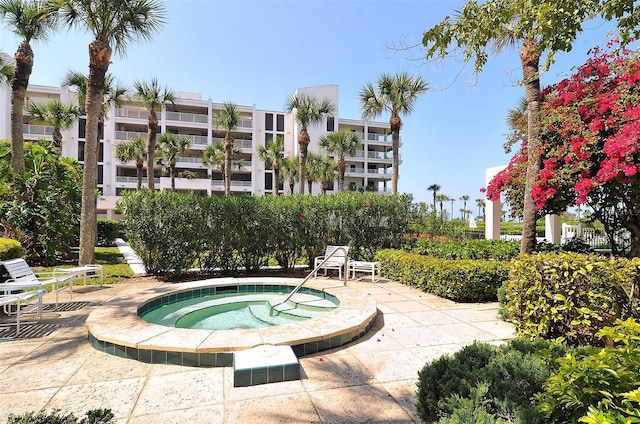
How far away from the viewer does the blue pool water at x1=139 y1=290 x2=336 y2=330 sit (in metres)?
5.84

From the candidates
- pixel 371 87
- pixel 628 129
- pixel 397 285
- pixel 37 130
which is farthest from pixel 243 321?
pixel 37 130

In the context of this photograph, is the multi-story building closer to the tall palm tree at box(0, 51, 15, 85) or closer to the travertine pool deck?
the tall palm tree at box(0, 51, 15, 85)

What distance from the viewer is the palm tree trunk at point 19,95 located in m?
10.5

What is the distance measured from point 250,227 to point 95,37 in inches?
264

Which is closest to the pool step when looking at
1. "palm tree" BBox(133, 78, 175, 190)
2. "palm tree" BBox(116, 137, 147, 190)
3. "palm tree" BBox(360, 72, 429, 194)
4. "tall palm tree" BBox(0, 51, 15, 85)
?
"palm tree" BBox(360, 72, 429, 194)

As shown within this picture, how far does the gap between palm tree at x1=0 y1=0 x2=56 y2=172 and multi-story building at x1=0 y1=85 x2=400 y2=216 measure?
19623 millimetres

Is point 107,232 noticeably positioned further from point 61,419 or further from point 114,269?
point 61,419

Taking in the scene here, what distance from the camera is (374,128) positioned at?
1944 inches

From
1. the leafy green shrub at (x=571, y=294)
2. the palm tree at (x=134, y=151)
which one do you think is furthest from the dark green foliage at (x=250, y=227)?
the palm tree at (x=134, y=151)

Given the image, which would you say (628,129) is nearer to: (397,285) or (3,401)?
(397,285)

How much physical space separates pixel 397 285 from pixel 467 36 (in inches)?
246

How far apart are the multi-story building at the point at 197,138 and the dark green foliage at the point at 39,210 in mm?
19718

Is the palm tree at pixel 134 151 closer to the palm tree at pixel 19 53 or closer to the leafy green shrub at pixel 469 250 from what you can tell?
the palm tree at pixel 19 53

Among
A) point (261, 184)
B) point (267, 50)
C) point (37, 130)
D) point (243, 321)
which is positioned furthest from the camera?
point (261, 184)
